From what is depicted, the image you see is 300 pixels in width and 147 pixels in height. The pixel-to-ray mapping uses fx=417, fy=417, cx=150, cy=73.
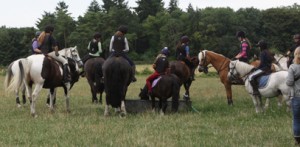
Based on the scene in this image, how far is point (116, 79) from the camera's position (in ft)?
41.0

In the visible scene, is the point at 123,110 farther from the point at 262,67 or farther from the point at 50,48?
the point at 262,67

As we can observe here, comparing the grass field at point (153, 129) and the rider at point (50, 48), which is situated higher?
the rider at point (50, 48)

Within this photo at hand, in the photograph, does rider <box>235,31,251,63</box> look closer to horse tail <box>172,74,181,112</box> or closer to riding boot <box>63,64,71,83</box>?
horse tail <box>172,74,181,112</box>

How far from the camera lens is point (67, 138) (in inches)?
Answer: 355

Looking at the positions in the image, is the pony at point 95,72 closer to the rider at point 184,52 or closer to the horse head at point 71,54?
the horse head at point 71,54

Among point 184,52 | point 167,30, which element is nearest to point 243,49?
point 184,52

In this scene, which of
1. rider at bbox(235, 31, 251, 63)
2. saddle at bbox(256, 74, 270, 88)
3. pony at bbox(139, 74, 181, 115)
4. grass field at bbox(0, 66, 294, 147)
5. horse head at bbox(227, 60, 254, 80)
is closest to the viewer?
grass field at bbox(0, 66, 294, 147)

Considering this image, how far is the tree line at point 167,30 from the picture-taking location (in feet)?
289

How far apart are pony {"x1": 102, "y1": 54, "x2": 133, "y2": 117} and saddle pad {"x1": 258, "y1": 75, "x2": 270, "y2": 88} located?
398cm

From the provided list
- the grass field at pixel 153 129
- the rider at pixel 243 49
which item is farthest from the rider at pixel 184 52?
the grass field at pixel 153 129

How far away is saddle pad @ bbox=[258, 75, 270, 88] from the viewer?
39.8 ft

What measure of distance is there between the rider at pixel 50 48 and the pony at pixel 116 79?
2.16 meters

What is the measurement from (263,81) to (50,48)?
7255 millimetres

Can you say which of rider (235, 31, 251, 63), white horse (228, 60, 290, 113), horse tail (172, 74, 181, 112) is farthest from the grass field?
rider (235, 31, 251, 63)
